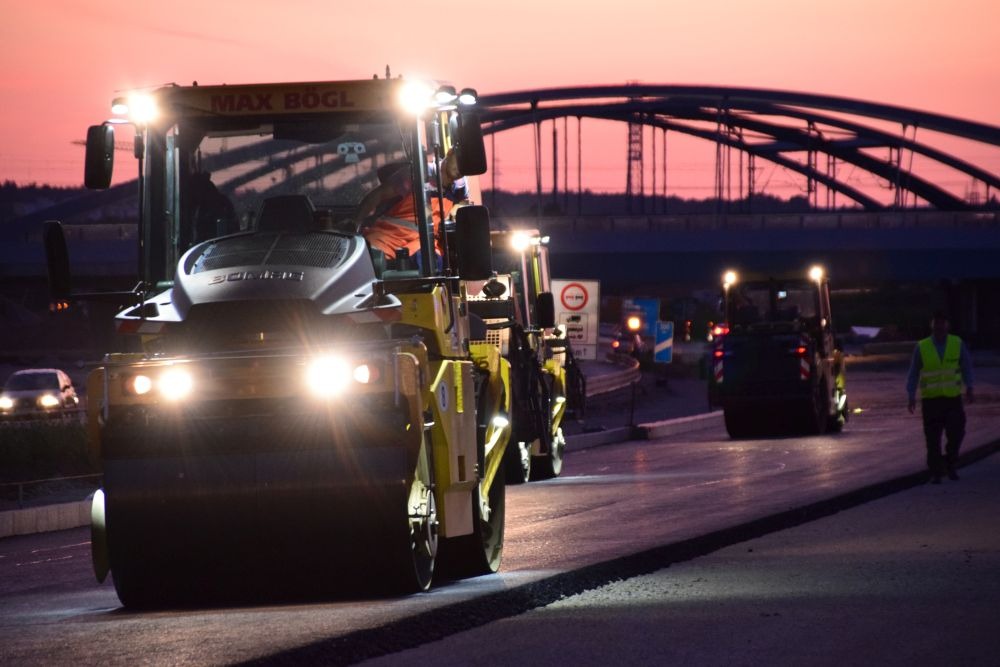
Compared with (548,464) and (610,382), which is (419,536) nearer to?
(548,464)

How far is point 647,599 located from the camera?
11.0 m

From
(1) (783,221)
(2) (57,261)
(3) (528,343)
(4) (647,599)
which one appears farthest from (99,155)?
(1) (783,221)

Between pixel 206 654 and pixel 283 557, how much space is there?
6.07 feet

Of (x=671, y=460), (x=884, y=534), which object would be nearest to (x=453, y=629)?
(x=884, y=534)

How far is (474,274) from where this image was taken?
37.2 feet

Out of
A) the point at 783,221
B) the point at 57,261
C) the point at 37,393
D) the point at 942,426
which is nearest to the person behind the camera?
the point at 57,261

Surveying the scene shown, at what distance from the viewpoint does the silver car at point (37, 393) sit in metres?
45.4

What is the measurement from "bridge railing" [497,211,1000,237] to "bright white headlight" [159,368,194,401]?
291 ft

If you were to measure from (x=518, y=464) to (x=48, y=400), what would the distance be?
24984 mm

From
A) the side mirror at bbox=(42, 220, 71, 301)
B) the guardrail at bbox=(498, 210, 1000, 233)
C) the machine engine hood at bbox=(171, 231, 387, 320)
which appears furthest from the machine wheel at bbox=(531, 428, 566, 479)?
the guardrail at bbox=(498, 210, 1000, 233)

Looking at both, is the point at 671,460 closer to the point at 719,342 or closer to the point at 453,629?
the point at 719,342

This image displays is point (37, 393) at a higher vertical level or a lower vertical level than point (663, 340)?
lower

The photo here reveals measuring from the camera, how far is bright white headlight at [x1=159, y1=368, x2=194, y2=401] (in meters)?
10.4

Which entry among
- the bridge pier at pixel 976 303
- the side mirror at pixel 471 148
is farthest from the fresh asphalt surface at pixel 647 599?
the bridge pier at pixel 976 303
